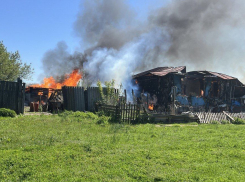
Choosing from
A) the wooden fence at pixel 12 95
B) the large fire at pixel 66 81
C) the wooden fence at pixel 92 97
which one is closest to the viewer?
the wooden fence at pixel 12 95

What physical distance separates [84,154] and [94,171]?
4.26ft

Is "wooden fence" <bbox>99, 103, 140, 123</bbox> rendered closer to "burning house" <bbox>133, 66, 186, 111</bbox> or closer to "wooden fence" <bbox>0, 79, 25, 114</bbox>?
"wooden fence" <bbox>0, 79, 25, 114</bbox>

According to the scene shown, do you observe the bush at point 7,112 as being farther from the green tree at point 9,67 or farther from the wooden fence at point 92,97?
the green tree at point 9,67

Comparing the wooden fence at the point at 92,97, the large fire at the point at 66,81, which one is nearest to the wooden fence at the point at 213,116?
the wooden fence at the point at 92,97

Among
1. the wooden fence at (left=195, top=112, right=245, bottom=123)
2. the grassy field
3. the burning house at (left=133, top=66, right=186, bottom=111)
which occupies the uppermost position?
the burning house at (left=133, top=66, right=186, bottom=111)

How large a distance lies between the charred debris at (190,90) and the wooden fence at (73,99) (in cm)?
799

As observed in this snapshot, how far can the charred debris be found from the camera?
25.8 m

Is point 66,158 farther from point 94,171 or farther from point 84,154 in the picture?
point 94,171

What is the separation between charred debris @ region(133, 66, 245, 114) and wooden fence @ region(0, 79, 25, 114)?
1310 cm

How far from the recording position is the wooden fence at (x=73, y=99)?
18797mm

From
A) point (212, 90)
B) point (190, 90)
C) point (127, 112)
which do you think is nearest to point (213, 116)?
point (127, 112)

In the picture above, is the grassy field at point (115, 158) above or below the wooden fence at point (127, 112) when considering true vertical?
below

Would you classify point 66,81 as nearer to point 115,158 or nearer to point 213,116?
point 213,116

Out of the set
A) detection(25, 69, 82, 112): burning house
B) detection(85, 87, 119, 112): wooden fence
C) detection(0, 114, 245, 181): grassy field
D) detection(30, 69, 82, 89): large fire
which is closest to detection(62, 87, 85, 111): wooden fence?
detection(85, 87, 119, 112): wooden fence
